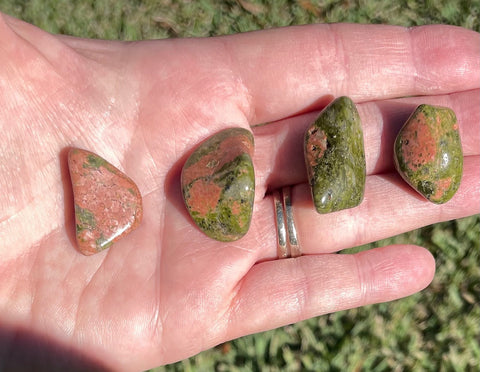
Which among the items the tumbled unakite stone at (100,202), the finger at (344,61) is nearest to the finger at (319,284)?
the tumbled unakite stone at (100,202)

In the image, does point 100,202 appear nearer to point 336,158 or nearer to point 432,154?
point 336,158

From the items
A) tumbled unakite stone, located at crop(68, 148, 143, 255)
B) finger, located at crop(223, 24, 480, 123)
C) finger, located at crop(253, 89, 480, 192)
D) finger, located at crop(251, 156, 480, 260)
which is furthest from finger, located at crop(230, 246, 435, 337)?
finger, located at crop(223, 24, 480, 123)

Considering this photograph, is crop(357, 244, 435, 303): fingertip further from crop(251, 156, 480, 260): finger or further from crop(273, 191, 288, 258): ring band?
crop(273, 191, 288, 258): ring band

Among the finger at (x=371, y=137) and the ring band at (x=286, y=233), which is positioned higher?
the finger at (x=371, y=137)

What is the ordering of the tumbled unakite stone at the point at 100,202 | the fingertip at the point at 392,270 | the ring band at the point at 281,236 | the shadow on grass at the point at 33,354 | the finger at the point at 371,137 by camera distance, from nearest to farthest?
the shadow on grass at the point at 33,354
the tumbled unakite stone at the point at 100,202
the fingertip at the point at 392,270
the ring band at the point at 281,236
the finger at the point at 371,137

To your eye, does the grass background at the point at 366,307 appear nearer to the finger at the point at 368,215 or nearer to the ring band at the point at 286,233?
the finger at the point at 368,215

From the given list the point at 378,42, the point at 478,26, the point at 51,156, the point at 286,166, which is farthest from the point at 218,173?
the point at 478,26

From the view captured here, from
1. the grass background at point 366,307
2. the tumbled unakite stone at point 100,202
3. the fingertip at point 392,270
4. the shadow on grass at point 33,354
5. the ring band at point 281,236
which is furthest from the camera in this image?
the grass background at point 366,307

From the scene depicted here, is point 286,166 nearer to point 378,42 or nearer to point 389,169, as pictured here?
point 389,169
